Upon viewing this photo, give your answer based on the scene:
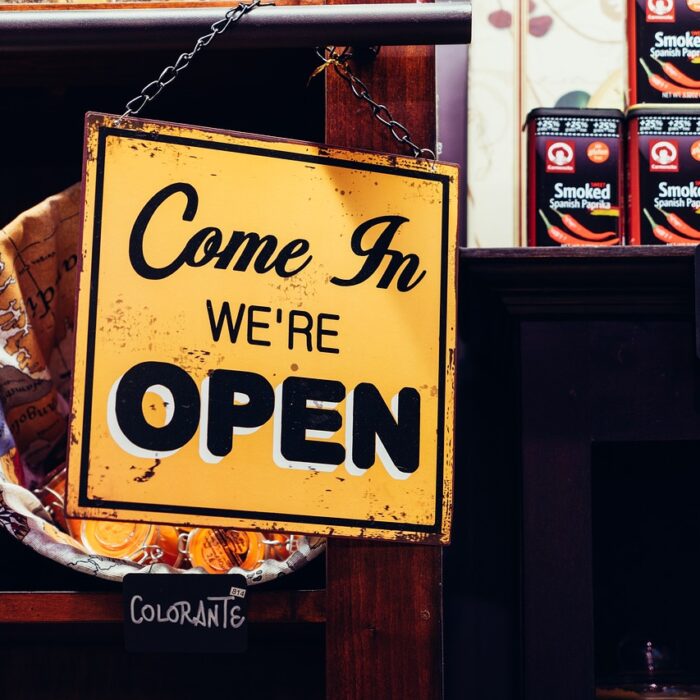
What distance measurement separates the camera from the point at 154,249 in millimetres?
756

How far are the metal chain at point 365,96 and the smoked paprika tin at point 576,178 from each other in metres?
0.16

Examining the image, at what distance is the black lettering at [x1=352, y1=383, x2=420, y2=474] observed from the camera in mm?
761

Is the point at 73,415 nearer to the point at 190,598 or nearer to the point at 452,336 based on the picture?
the point at 190,598

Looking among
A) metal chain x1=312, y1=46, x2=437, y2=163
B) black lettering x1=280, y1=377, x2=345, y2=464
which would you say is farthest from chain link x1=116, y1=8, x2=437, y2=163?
black lettering x1=280, y1=377, x2=345, y2=464

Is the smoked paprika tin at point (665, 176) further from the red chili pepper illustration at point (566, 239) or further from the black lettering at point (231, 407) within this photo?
the black lettering at point (231, 407)

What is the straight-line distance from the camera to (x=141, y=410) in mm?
740

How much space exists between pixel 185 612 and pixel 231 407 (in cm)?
20

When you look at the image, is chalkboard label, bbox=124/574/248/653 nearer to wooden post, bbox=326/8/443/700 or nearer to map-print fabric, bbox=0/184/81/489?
wooden post, bbox=326/8/443/700

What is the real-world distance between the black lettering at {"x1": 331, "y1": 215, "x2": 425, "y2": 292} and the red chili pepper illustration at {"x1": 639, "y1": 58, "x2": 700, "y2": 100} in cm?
39

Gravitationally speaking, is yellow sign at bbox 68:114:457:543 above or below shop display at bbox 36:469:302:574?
above

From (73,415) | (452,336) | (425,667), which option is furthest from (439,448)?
A: (73,415)

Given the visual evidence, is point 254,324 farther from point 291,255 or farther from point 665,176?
point 665,176

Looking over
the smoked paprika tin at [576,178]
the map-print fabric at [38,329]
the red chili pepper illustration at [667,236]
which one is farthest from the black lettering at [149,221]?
the red chili pepper illustration at [667,236]

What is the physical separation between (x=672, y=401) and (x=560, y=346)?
126mm
